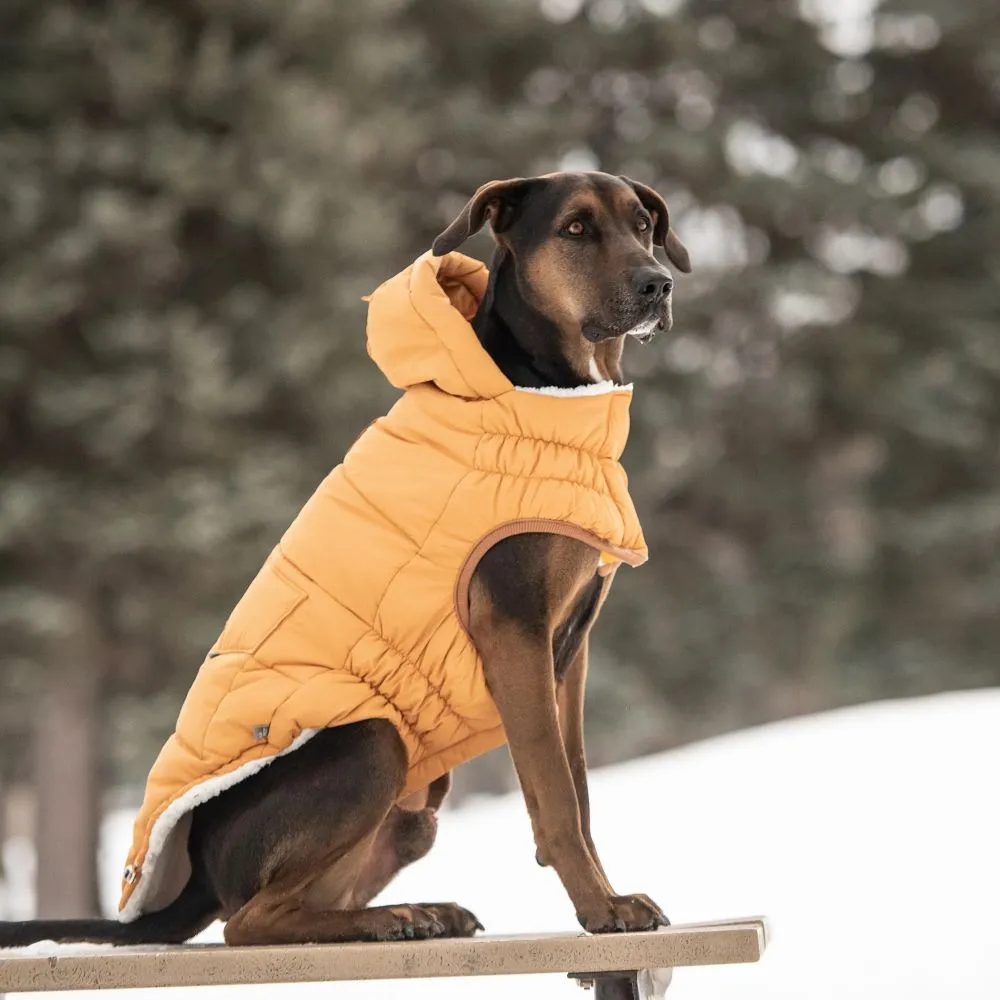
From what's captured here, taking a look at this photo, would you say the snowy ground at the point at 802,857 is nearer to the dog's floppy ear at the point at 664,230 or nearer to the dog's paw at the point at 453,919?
the dog's paw at the point at 453,919

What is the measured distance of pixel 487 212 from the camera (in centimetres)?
351

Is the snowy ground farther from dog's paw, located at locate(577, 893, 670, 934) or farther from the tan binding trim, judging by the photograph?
the tan binding trim

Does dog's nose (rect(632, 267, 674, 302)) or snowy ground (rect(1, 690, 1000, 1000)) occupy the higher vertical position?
dog's nose (rect(632, 267, 674, 302))

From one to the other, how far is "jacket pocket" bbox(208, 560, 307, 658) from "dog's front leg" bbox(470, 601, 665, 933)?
44 centimetres

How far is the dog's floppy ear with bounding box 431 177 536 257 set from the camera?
3.32 metres

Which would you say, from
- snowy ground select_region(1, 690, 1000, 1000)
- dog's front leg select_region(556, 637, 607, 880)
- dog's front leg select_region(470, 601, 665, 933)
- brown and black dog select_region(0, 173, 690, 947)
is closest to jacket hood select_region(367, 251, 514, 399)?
brown and black dog select_region(0, 173, 690, 947)

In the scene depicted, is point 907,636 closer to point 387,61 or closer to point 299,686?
point 387,61

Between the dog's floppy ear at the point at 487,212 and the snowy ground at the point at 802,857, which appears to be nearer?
the dog's floppy ear at the point at 487,212

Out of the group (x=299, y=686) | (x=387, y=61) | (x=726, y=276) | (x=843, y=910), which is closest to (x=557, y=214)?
(x=299, y=686)

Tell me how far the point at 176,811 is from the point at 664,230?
1938mm

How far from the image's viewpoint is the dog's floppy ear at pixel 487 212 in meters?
3.32

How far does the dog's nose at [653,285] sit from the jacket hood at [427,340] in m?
0.39

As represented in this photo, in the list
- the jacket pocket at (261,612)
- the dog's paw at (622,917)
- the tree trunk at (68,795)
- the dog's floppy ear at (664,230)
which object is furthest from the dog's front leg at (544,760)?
the tree trunk at (68,795)

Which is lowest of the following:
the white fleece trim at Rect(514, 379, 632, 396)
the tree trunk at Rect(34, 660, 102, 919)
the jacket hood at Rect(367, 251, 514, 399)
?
the white fleece trim at Rect(514, 379, 632, 396)
